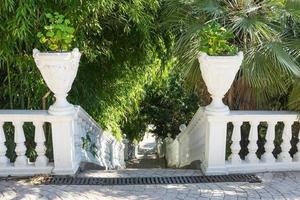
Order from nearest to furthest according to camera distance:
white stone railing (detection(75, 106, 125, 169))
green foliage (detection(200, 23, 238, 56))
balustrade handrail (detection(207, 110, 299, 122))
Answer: green foliage (detection(200, 23, 238, 56)) < balustrade handrail (detection(207, 110, 299, 122)) < white stone railing (detection(75, 106, 125, 169))

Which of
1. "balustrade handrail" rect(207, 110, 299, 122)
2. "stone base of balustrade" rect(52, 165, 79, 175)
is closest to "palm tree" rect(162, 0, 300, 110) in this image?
"balustrade handrail" rect(207, 110, 299, 122)

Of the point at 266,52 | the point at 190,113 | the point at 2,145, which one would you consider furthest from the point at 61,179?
the point at 190,113

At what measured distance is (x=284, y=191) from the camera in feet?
11.3

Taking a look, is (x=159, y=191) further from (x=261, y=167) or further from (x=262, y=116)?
(x=262, y=116)

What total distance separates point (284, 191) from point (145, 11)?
7.47ft

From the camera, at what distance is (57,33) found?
3.40 metres

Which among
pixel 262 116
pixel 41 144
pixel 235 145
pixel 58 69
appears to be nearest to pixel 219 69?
pixel 262 116

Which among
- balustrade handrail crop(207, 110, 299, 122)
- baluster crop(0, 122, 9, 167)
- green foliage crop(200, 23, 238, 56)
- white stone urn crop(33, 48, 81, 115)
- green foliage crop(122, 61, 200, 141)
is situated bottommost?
green foliage crop(122, 61, 200, 141)

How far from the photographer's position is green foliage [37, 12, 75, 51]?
3367mm

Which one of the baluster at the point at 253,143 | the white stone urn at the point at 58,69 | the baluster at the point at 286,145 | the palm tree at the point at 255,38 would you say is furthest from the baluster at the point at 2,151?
the baluster at the point at 286,145

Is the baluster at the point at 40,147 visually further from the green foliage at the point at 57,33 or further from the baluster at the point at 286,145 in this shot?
the baluster at the point at 286,145

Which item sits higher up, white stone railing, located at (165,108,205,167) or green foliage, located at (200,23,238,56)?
green foliage, located at (200,23,238,56)

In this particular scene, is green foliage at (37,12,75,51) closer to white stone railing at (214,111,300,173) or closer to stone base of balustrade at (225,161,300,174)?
white stone railing at (214,111,300,173)

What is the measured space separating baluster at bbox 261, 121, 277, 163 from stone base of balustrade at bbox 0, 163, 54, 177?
6.86ft
